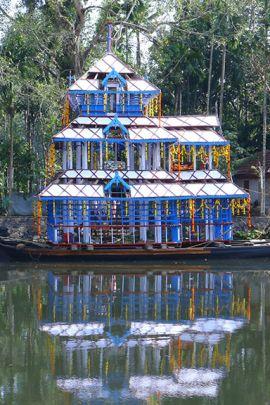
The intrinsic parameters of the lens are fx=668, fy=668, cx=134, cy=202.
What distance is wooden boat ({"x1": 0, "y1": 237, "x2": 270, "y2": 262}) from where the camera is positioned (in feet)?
69.8

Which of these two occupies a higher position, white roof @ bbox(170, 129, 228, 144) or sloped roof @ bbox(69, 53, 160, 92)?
sloped roof @ bbox(69, 53, 160, 92)

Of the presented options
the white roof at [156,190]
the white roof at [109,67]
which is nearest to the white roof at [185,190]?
the white roof at [156,190]

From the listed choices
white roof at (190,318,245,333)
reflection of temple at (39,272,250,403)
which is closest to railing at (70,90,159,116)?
reflection of temple at (39,272,250,403)

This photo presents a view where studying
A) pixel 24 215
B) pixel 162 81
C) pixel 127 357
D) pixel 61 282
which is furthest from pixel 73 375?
pixel 162 81

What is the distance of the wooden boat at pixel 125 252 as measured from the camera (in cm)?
2128

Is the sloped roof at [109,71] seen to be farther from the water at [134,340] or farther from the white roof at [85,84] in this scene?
the water at [134,340]

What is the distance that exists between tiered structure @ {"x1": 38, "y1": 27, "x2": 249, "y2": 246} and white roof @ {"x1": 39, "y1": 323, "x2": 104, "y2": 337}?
9667 mm

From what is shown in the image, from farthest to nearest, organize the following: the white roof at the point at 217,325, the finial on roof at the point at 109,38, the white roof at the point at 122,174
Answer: the finial on roof at the point at 109,38 → the white roof at the point at 122,174 → the white roof at the point at 217,325

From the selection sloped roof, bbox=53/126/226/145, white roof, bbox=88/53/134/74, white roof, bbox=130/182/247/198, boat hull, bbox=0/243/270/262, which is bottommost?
boat hull, bbox=0/243/270/262

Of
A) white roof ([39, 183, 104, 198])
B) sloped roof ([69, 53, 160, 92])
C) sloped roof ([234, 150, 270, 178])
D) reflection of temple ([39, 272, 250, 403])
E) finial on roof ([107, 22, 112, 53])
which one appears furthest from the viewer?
sloped roof ([234, 150, 270, 178])

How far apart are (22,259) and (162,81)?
1531cm

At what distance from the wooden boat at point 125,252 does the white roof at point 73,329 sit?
31.1 feet

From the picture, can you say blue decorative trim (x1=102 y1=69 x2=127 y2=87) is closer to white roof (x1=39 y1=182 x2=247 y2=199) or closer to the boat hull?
white roof (x1=39 y1=182 x2=247 y2=199)

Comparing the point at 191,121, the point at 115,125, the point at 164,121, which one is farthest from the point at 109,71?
the point at 191,121
